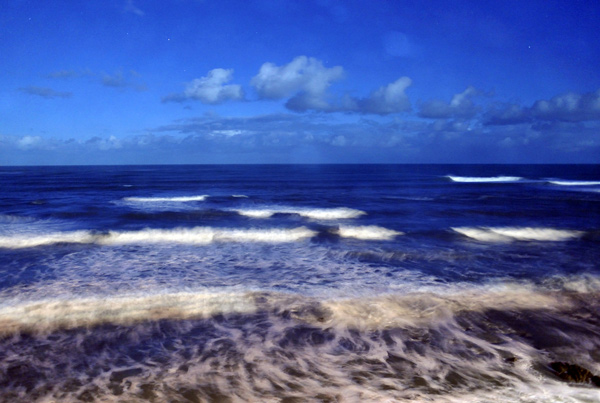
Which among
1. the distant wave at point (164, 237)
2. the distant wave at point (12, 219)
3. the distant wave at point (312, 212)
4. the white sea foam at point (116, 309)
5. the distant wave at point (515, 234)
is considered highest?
the distant wave at point (312, 212)

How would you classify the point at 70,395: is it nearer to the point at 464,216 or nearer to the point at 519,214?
the point at 464,216

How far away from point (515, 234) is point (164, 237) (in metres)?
13.8

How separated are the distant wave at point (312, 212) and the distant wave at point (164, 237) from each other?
421 centimetres

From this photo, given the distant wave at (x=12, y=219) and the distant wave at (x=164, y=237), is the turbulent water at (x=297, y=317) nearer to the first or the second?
the distant wave at (x=164, y=237)

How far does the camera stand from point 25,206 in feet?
78.6

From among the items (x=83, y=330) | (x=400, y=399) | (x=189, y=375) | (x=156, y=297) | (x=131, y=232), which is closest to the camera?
(x=400, y=399)

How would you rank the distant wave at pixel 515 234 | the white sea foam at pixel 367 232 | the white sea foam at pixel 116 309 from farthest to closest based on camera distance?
the white sea foam at pixel 367 232
the distant wave at pixel 515 234
the white sea foam at pixel 116 309

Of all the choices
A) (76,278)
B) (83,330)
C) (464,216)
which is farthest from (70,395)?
(464,216)

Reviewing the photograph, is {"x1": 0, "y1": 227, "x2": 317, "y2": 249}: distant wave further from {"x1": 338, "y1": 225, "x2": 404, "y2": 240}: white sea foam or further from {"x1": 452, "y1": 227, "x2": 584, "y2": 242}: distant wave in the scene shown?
{"x1": 452, "y1": 227, "x2": 584, "y2": 242}: distant wave

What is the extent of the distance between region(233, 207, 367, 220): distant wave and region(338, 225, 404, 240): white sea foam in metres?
3.23

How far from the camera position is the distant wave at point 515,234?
47.4 ft

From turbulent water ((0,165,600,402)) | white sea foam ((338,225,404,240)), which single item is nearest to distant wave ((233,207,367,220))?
white sea foam ((338,225,404,240))

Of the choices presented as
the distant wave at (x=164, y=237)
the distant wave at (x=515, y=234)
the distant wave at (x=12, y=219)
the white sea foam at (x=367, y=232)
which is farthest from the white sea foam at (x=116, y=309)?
the distant wave at (x=12, y=219)

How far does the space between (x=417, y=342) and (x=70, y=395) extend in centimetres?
455
